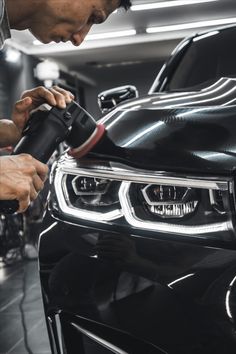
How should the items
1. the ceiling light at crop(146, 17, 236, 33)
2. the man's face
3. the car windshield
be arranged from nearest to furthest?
the man's face, the car windshield, the ceiling light at crop(146, 17, 236, 33)

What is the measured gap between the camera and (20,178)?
0.88 meters

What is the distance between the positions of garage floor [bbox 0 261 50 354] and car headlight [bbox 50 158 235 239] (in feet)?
4.19

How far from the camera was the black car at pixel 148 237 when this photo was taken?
1.07m

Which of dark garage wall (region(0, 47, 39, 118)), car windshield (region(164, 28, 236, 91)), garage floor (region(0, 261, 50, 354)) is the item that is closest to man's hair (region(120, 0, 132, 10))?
car windshield (region(164, 28, 236, 91))

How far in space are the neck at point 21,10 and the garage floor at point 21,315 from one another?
5.85 ft

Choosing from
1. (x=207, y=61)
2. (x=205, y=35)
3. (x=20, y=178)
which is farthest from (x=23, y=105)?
(x=205, y=35)

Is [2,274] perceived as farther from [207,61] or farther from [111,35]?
[111,35]

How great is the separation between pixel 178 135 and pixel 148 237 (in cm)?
27

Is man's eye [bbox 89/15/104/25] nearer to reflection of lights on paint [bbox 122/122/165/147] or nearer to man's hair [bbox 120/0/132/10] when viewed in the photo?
man's hair [bbox 120/0/132/10]

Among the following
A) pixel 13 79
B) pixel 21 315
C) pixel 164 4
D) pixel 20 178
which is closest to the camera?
pixel 20 178

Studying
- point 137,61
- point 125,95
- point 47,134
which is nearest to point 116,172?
point 47,134

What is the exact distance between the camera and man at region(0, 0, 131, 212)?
2.86ft

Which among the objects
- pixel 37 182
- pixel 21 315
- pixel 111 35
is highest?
pixel 111 35

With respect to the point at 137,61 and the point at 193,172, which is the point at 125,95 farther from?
the point at 137,61
